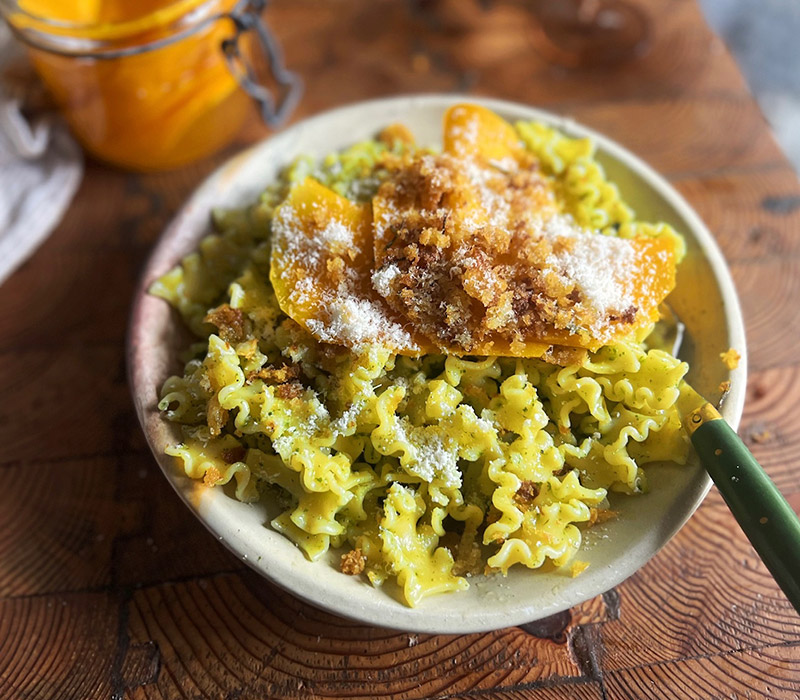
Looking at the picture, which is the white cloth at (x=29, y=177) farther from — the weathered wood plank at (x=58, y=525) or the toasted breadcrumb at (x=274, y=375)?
the toasted breadcrumb at (x=274, y=375)

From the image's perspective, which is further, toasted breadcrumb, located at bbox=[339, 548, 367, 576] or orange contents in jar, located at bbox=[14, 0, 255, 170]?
orange contents in jar, located at bbox=[14, 0, 255, 170]

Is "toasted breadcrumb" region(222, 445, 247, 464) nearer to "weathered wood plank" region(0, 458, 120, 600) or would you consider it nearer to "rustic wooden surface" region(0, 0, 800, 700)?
"rustic wooden surface" region(0, 0, 800, 700)

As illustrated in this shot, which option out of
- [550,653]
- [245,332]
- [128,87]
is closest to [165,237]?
[245,332]

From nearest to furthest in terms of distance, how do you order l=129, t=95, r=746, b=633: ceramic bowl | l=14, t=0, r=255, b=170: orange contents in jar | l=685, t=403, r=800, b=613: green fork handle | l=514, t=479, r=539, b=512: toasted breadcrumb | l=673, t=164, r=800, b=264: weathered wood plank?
1. l=685, t=403, r=800, b=613: green fork handle
2. l=129, t=95, r=746, b=633: ceramic bowl
3. l=514, t=479, r=539, b=512: toasted breadcrumb
4. l=14, t=0, r=255, b=170: orange contents in jar
5. l=673, t=164, r=800, b=264: weathered wood plank

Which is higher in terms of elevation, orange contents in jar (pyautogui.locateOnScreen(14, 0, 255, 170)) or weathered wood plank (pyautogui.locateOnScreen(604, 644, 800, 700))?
orange contents in jar (pyautogui.locateOnScreen(14, 0, 255, 170))

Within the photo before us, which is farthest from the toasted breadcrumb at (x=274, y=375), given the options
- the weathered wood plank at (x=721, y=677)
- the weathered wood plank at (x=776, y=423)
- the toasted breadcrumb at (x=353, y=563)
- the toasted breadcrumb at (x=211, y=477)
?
the weathered wood plank at (x=776, y=423)

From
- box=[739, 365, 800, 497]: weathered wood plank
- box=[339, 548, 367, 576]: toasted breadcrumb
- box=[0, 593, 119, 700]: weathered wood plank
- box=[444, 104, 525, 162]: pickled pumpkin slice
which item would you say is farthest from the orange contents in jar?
box=[739, 365, 800, 497]: weathered wood plank

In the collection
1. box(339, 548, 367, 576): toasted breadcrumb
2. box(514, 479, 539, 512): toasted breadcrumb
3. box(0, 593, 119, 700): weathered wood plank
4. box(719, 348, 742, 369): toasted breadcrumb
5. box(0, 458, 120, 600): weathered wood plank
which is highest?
box(719, 348, 742, 369): toasted breadcrumb
